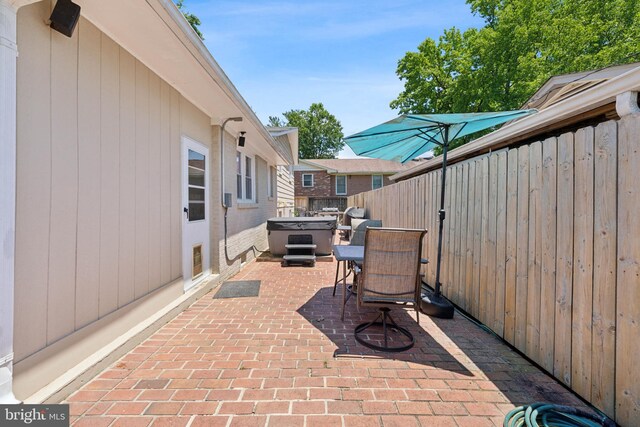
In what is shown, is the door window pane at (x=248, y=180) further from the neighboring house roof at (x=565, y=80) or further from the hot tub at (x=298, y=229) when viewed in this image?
the neighboring house roof at (x=565, y=80)

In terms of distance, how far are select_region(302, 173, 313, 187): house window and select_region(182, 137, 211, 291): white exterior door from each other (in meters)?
19.5

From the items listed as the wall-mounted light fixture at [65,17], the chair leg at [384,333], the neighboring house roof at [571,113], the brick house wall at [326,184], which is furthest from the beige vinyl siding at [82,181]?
the brick house wall at [326,184]

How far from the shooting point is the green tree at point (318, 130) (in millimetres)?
45875

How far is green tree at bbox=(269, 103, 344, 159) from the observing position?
45.9 metres

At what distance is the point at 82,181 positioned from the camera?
2273 millimetres

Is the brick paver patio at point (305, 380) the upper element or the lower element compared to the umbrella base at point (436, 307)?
lower

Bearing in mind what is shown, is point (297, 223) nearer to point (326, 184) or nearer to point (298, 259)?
point (298, 259)

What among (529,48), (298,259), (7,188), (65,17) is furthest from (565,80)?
(529,48)

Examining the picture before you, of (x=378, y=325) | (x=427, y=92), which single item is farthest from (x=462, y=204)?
(x=427, y=92)

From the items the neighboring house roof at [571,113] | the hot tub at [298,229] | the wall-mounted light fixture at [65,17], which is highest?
the wall-mounted light fixture at [65,17]

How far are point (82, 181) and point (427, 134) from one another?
380cm

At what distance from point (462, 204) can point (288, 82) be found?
10599 mm

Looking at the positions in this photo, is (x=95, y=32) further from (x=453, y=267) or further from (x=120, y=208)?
(x=453, y=267)

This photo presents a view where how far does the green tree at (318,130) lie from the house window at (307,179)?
22.1 meters
